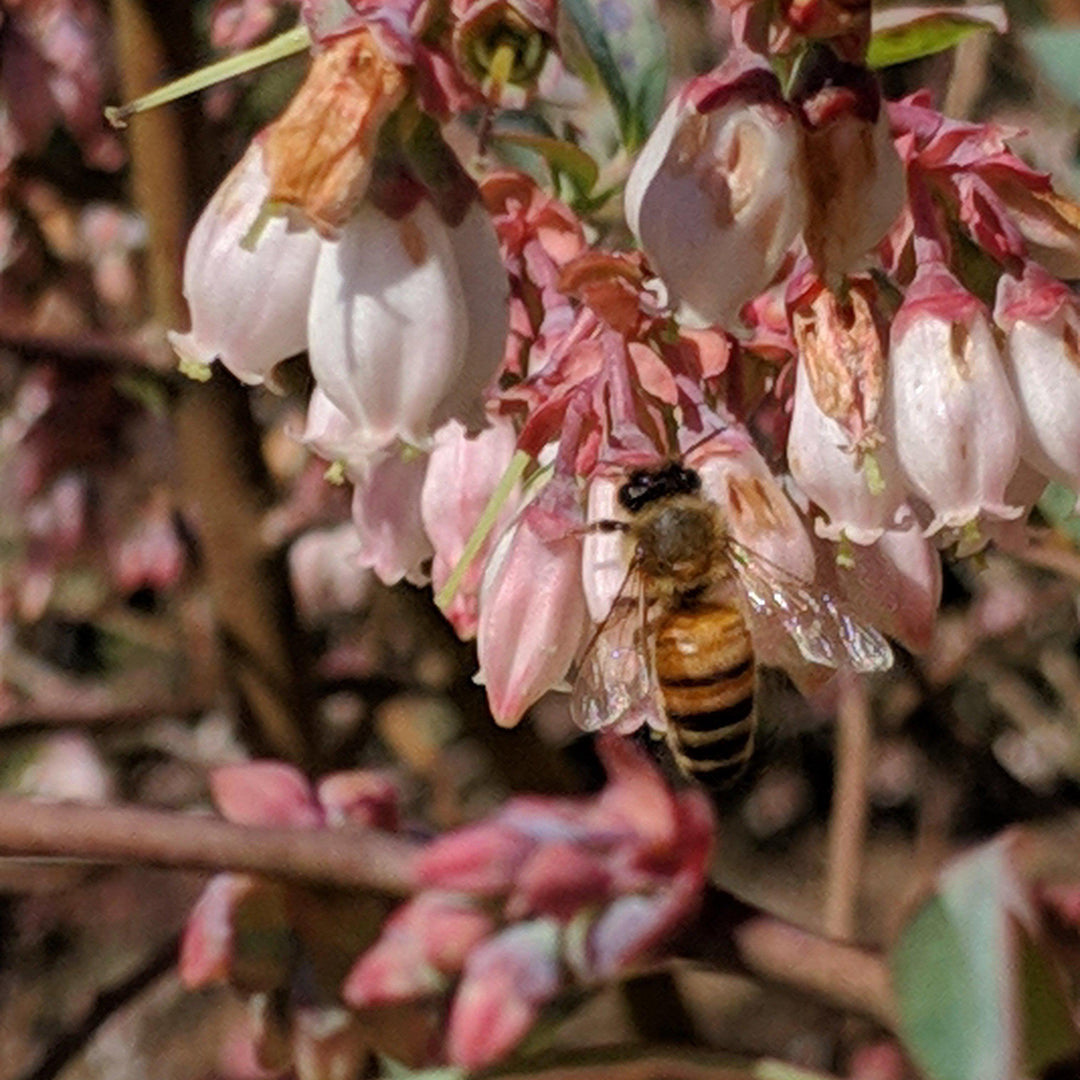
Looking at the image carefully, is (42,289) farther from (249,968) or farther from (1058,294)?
(1058,294)

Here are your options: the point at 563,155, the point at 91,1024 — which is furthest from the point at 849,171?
the point at 91,1024

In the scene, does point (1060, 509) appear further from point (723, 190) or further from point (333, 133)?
point (333, 133)

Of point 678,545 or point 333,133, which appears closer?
point 333,133

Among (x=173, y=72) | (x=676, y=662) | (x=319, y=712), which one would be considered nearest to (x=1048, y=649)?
(x=319, y=712)

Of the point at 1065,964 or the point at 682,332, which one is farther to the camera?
the point at 1065,964

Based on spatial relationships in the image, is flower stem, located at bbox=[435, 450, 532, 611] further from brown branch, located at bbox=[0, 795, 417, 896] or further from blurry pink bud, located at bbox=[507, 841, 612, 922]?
blurry pink bud, located at bbox=[507, 841, 612, 922]

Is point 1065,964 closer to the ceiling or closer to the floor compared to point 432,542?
closer to the floor
